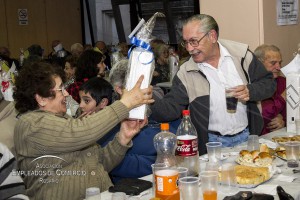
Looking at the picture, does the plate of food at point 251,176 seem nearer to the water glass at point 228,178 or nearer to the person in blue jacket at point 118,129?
the water glass at point 228,178

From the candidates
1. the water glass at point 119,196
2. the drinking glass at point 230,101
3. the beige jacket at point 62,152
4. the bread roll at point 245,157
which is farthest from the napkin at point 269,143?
the water glass at point 119,196

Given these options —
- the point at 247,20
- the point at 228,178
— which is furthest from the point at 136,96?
the point at 247,20

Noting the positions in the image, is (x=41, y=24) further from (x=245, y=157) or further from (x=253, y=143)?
(x=245, y=157)

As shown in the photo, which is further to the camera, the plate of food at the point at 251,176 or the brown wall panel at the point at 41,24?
the brown wall panel at the point at 41,24

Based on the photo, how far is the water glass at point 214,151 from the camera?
2.40 metres

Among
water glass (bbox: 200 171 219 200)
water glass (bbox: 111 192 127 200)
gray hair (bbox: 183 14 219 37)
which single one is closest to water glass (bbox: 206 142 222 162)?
water glass (bbox: 200 171 219 200)

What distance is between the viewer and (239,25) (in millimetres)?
4223

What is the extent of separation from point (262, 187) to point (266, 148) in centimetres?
51

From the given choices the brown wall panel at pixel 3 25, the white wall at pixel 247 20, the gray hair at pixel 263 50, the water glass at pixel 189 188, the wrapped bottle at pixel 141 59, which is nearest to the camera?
the water glass at pixel 189 188

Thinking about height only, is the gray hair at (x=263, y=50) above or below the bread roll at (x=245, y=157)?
above

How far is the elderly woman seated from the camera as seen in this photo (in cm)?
209

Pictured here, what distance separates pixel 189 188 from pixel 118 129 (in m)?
1.04

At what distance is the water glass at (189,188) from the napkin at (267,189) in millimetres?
350

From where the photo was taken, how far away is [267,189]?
2.01m
